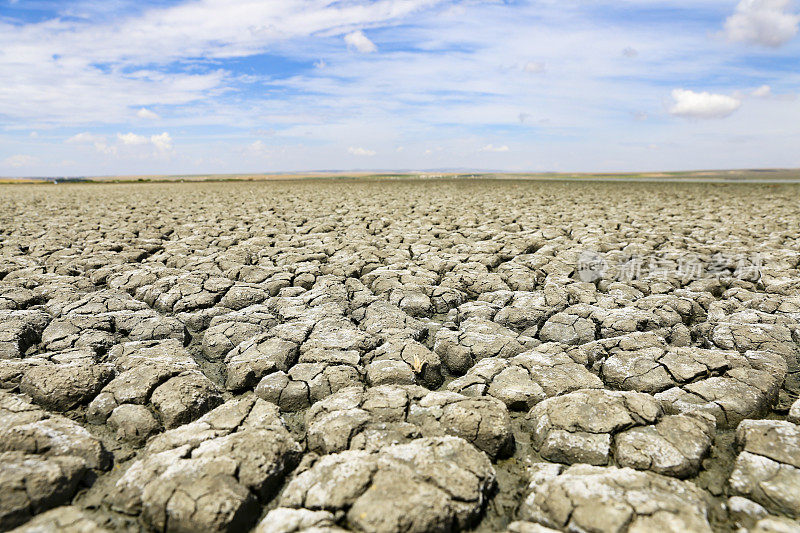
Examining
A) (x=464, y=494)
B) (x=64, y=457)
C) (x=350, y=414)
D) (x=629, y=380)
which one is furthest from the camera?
(x=629, y=380)

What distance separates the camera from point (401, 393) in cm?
220

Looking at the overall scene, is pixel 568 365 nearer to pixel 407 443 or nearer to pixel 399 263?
pixel 407 443

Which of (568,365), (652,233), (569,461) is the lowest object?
(569,461)

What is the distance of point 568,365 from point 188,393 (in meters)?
2.04

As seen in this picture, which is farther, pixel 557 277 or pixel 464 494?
pixel 557 277

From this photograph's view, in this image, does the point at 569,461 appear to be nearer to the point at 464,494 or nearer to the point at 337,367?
the point at 464,494

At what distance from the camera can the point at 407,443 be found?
1.82 meters

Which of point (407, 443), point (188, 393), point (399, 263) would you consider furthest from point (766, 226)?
point (188, 393)

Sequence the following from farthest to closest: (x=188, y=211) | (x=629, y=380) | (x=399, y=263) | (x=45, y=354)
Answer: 1. (x=188, y=211)
2. (x=399, y=263)
3. (x=45, y=354)
4. (x=629, y=380)

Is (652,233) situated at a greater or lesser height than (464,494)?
greater

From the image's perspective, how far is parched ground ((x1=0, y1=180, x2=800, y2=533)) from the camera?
1521mm

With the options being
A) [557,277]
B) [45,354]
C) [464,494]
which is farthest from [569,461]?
[45,354]

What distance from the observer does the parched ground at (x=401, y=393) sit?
59.9 inches

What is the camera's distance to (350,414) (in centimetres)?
202
